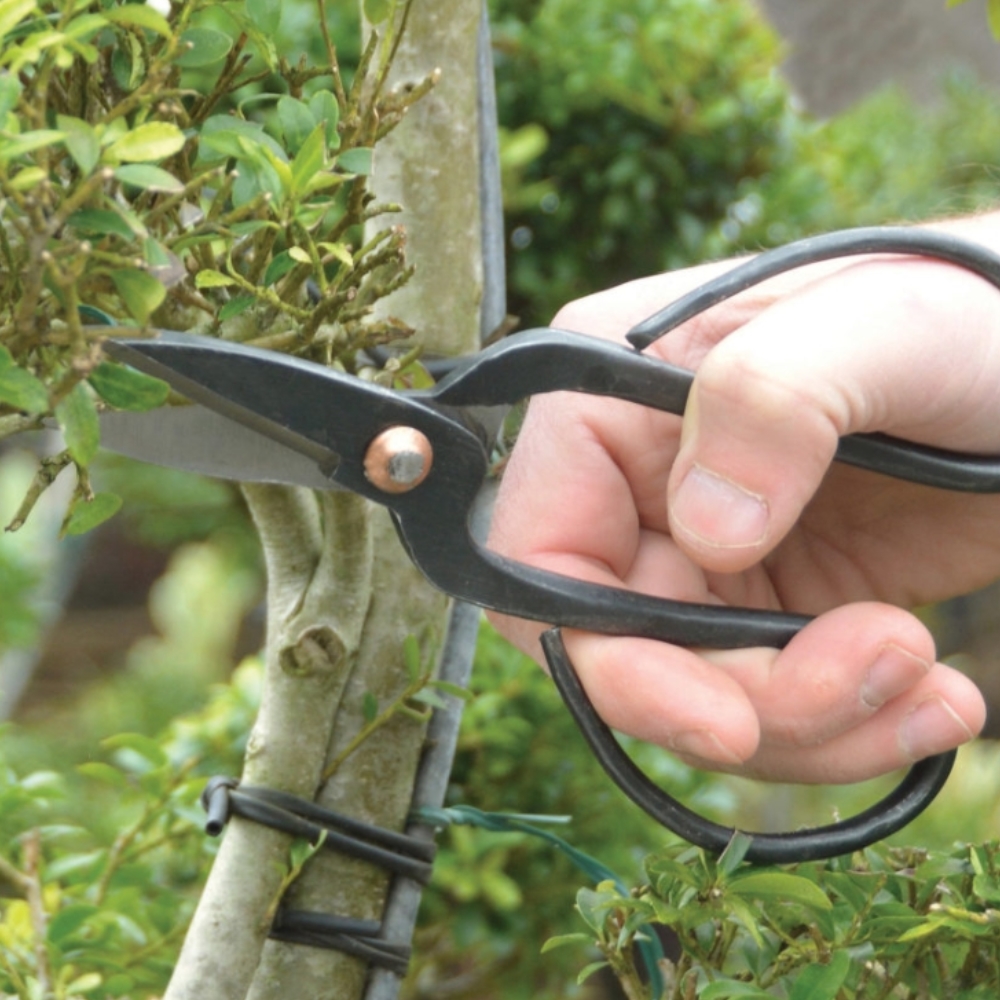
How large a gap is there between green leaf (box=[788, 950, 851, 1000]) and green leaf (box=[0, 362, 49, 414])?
1.10 feet

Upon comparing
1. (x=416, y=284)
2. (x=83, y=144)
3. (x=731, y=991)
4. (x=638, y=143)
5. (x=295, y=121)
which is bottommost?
(x=731, y=991)

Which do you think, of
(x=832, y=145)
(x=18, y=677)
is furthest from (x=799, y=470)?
(x=18, y=677)

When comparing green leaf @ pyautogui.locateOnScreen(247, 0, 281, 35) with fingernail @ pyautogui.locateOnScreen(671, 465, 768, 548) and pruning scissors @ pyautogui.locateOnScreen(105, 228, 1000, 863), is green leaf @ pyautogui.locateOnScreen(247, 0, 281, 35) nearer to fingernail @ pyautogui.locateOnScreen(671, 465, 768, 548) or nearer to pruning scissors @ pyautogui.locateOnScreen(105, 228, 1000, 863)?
pruning scissors @ pyautogui.locateOnScreen(105, 228, 1000, 863)

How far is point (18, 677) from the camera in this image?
1921 mm

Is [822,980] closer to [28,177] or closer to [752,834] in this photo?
[752,834]

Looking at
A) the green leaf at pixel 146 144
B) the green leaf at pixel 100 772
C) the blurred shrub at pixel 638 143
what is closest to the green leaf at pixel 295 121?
the green leaf at pixel 146 144

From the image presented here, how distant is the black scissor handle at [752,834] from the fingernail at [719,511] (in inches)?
3.1

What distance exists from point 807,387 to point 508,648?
0.58 metres

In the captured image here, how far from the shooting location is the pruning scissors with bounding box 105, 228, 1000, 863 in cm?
52

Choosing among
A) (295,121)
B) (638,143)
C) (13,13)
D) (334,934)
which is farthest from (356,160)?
(638,143)

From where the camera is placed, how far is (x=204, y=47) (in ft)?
1.49

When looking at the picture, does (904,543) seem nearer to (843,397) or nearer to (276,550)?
(843,397)

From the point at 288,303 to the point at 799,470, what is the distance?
0.70ft

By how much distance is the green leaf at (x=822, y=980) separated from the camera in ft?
1.58
